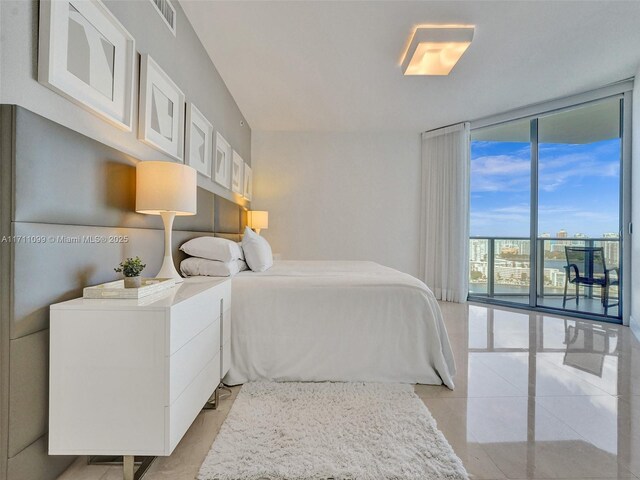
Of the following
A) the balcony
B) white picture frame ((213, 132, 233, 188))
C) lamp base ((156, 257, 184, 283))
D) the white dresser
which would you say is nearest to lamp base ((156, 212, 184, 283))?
lamp base ((156, 257, 184, 283))

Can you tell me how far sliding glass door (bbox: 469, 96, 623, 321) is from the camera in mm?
3957

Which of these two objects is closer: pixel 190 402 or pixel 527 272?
pixel 190 402

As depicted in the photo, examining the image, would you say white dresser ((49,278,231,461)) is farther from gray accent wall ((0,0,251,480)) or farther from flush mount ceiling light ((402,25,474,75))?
flush mount ceiling light ((402,25,474,75))

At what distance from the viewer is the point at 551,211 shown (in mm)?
4359

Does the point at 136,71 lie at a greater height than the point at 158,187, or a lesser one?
greater

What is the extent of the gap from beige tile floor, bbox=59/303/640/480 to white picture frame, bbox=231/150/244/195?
258 centimetres

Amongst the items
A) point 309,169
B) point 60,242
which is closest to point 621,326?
point 309,169

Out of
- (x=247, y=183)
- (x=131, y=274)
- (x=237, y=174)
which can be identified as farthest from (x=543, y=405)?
(x=247, y=183)

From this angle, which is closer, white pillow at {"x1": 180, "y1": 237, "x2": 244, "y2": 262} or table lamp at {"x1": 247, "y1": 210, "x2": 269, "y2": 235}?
white pillow at {"x1": 180, "y1": 237, "x2": 244, "y2": 262}

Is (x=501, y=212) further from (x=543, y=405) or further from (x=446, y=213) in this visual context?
(x=543, y=405)

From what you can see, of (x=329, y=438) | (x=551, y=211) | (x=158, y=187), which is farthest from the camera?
(x=551, y=211)

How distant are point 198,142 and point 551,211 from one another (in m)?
4.59

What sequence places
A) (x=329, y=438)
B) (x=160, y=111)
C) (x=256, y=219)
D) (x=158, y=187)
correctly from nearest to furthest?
(x=329, y=438) → (x=158, y=187) → (x=160, y=111) → (x=256, y=219)

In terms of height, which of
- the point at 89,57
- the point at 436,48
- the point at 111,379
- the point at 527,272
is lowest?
the point at 111,379
